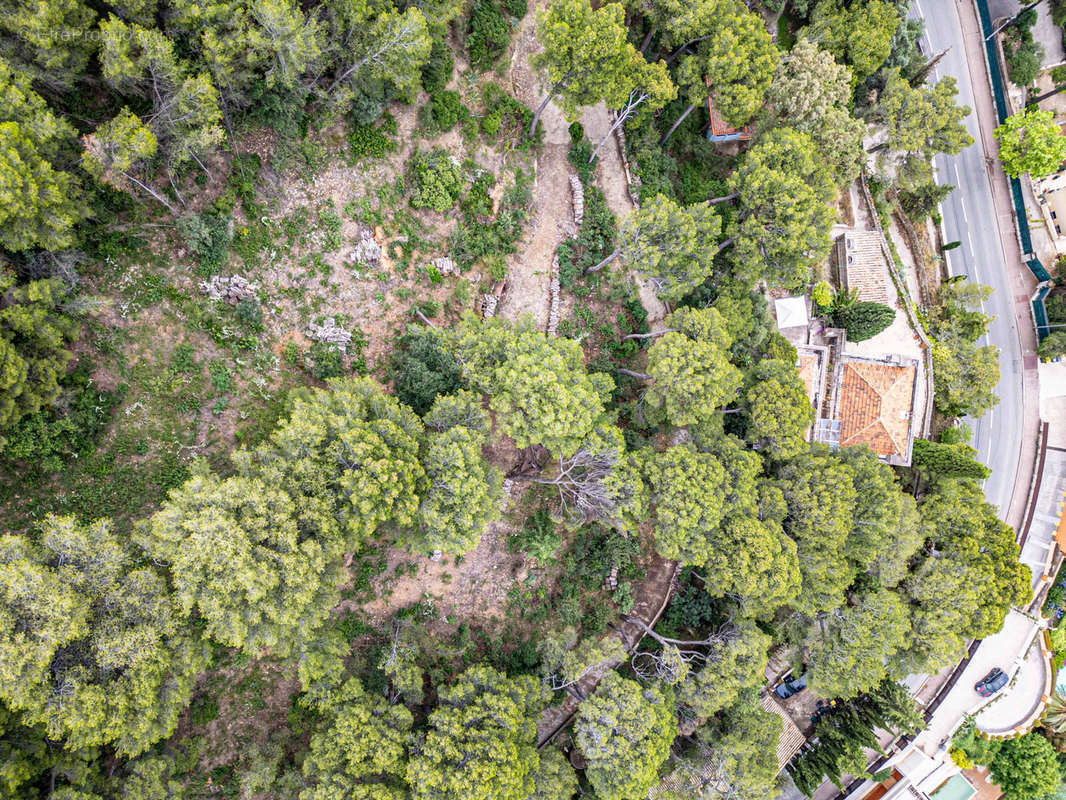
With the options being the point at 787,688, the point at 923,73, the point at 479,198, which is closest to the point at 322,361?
the point at 479,198

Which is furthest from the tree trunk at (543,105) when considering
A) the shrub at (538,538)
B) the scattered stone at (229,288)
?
the shrub at (538,538)

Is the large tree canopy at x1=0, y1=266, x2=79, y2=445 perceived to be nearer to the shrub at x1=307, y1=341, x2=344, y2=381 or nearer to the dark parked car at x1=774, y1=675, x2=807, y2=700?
the shrub at x1=307, y1=341, x2=344, y2=381

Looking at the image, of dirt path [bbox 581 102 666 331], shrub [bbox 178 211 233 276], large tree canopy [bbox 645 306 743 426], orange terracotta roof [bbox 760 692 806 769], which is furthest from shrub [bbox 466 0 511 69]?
orange terracotta roof [bbox 760 692 806 769]

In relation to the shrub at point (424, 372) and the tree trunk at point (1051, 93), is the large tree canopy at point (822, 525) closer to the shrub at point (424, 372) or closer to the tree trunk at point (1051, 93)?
the shrub at point (424, 372)

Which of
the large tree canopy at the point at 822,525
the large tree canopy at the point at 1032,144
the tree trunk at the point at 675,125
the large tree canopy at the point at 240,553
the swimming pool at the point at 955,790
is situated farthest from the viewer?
the large tree canopy at the point at 1032,144

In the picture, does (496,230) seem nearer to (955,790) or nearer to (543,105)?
(543,105)

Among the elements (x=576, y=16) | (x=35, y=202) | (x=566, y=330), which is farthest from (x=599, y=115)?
(x=35, y=202)
